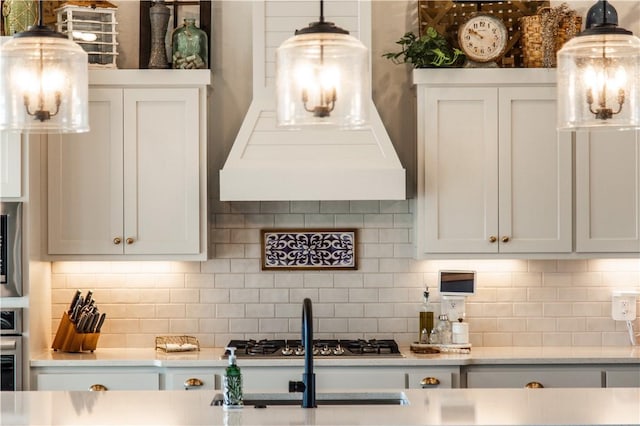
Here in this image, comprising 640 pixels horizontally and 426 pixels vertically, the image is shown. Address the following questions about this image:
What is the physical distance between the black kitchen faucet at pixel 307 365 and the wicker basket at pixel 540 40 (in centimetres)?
241

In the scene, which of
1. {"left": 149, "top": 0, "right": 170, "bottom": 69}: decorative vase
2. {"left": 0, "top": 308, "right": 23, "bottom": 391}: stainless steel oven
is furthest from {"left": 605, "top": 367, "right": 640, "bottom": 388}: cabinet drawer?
{"left": 0, "top": 308, "right": 23, "bottom": 391}: stainless steel oven

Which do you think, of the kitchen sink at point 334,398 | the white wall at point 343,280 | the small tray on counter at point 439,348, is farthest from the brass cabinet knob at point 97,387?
the small tray on counter at point 439,348

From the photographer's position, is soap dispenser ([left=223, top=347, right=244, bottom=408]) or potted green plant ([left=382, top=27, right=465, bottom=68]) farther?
potted green plant ([left=382, top=27, right=465, bottom=68])

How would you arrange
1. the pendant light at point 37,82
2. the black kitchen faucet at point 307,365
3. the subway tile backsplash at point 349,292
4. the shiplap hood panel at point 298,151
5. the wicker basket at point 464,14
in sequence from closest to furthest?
the pendant light at point 37,82 < the black kitchen faucet at point 307,365 < the shiplap hood panel at point 298,151 < the wicker basket at point 464,14 < the subway tile backsplash at point 349,292

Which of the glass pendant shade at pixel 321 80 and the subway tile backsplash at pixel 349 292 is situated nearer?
the glass pendant shade at pixel 321 80

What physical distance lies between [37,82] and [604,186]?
3.21 meters

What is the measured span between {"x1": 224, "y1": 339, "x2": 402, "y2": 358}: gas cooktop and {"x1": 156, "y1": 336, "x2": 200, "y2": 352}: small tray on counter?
0.71ft

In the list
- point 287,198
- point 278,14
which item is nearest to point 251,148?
point 287,198

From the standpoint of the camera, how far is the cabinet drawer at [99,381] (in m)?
4.71

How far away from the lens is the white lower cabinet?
15.5ft

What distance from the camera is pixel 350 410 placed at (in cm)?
313

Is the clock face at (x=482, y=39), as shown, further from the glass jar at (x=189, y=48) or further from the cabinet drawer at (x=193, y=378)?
the cabinet drawer at (x=193, y=378)

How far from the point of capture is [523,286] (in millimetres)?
5270

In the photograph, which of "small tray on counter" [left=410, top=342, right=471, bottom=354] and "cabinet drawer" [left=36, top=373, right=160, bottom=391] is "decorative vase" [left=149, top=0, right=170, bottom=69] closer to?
"cabinet drawer" [left=36, top=373, right=160, bottom=391]
